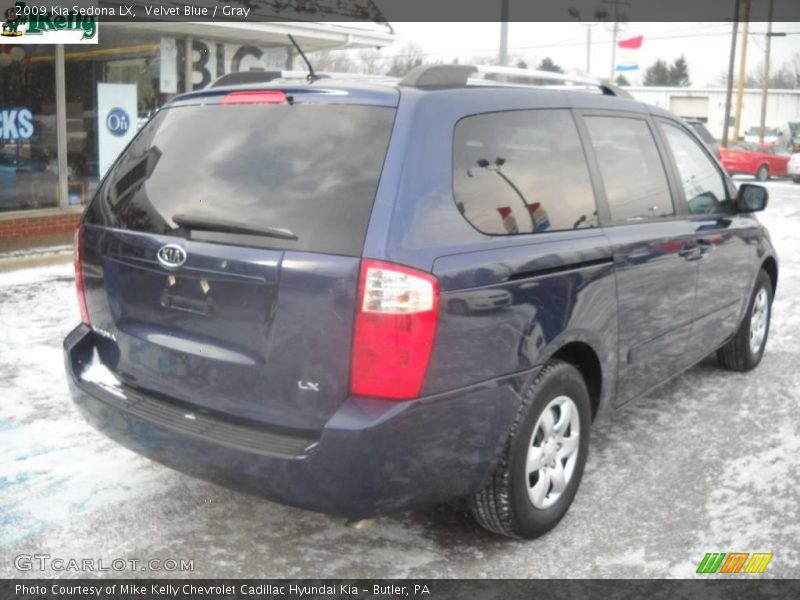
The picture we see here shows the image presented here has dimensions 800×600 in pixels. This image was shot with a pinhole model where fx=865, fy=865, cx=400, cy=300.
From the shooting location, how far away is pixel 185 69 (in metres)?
12.2

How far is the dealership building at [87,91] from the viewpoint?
10.2 meters

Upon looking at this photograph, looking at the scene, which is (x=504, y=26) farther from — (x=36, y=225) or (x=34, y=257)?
(x=34, y=257)

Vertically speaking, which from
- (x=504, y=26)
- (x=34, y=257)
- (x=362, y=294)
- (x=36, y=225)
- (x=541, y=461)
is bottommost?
(x=34, y=257)

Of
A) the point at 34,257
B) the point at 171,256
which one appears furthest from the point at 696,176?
the point at 34,257

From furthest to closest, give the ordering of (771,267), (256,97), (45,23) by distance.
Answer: (45,23)
(771,267)
(256,97)

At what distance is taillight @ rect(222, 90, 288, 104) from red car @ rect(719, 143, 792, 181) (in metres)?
26.9

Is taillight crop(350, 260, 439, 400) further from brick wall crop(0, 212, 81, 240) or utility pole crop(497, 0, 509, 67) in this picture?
utility pole crop(497, 0, 509, 67)

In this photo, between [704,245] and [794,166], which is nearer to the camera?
[704,245]

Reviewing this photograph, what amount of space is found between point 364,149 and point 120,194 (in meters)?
1.14

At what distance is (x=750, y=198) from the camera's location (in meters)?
5.27

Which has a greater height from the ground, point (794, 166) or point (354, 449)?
point (354, 449)

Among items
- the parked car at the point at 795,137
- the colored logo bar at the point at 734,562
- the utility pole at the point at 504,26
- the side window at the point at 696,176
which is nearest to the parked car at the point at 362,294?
the colored logo bar at the point at 734,562

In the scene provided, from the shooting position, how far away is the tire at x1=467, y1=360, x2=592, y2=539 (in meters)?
3.26

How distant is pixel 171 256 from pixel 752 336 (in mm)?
4273
